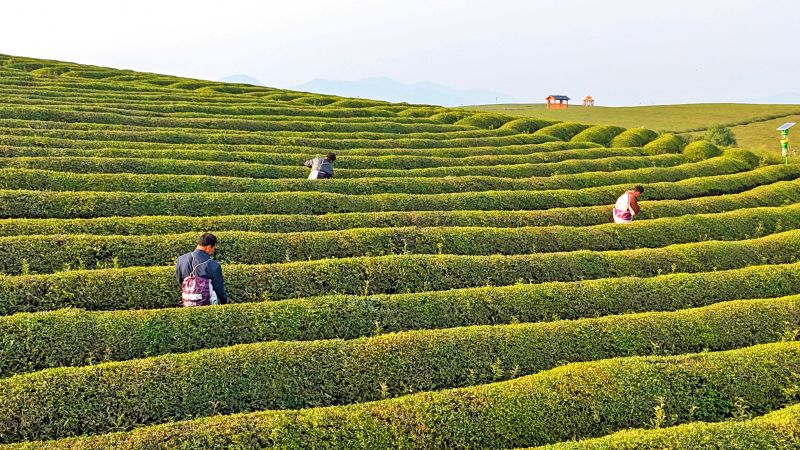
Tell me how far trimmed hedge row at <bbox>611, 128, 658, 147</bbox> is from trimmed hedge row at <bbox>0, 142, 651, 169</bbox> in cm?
245

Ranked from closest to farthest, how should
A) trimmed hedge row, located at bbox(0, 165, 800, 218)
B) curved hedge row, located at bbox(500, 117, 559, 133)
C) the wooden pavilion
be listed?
trimmed hedge row, located at bbox(0, 165, 800, 218), curved hedge row, located at bbox(500, 117, 559, 133), the wooden pavilion

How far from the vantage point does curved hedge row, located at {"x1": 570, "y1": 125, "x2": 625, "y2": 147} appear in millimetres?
36594

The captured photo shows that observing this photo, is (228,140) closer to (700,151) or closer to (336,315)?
(336,315)

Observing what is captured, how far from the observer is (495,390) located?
8.56 meters

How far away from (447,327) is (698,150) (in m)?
27.3

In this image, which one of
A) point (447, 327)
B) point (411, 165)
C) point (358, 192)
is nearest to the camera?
point (447, 327)

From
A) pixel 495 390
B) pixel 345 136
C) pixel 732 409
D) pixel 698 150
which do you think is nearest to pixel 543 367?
pixel 495 390

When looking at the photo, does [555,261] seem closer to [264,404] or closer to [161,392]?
[264,404]

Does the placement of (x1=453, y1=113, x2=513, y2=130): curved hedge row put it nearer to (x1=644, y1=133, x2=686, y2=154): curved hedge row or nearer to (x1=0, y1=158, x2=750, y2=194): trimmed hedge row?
(x1=644, y1=133, x2=686, y2=154): curved hedge row

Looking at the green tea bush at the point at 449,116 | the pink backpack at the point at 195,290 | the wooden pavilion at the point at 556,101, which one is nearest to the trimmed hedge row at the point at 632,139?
the green tea bush at the point at 449,116

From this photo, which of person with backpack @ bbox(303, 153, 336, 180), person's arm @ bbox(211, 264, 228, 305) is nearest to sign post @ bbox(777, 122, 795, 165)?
person with backpack @ bbox(303, 153, 336, 180)

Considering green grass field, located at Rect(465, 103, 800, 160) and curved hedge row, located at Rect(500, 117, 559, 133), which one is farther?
green grass field, located at Rect(465, 103, 800, 160)

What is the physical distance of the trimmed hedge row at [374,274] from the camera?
11070 millimetres

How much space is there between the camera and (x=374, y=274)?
13039 millimetres
